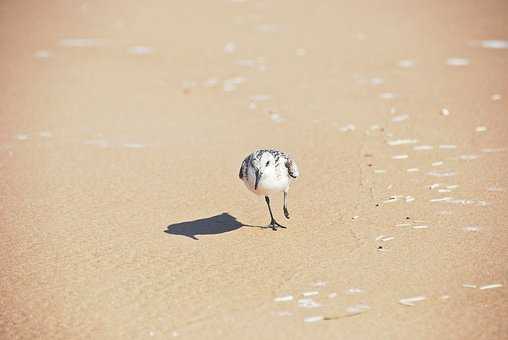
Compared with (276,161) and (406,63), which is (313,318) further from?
(406,63)

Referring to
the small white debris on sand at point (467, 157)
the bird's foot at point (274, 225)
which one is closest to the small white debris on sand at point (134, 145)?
the bird's foot at point (274, 225)

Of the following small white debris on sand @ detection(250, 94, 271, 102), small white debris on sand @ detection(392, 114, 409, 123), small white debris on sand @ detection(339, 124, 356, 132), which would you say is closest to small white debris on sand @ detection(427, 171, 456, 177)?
small white debris on sand @ detection(339, 124, 356, 132)

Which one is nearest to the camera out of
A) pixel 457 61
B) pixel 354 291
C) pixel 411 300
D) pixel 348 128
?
pixel 411 300

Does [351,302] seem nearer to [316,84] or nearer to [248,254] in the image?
[248,254]

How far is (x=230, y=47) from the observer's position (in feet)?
59.0

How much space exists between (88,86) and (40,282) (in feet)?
27.2

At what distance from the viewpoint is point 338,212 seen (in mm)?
9484

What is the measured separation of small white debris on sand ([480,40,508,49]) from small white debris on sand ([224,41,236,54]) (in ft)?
19.1

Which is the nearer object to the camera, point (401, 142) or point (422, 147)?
point (422, 147)

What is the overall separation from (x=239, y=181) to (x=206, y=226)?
5.36 feet

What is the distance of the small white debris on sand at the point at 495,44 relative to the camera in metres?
17.0

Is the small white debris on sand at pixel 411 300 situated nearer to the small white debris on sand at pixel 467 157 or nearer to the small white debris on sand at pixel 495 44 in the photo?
the small white debris on sand at pixel 467 157

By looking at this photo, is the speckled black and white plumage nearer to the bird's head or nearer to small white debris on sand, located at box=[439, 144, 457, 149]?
the bird's head

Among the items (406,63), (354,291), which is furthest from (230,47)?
(354,291)
